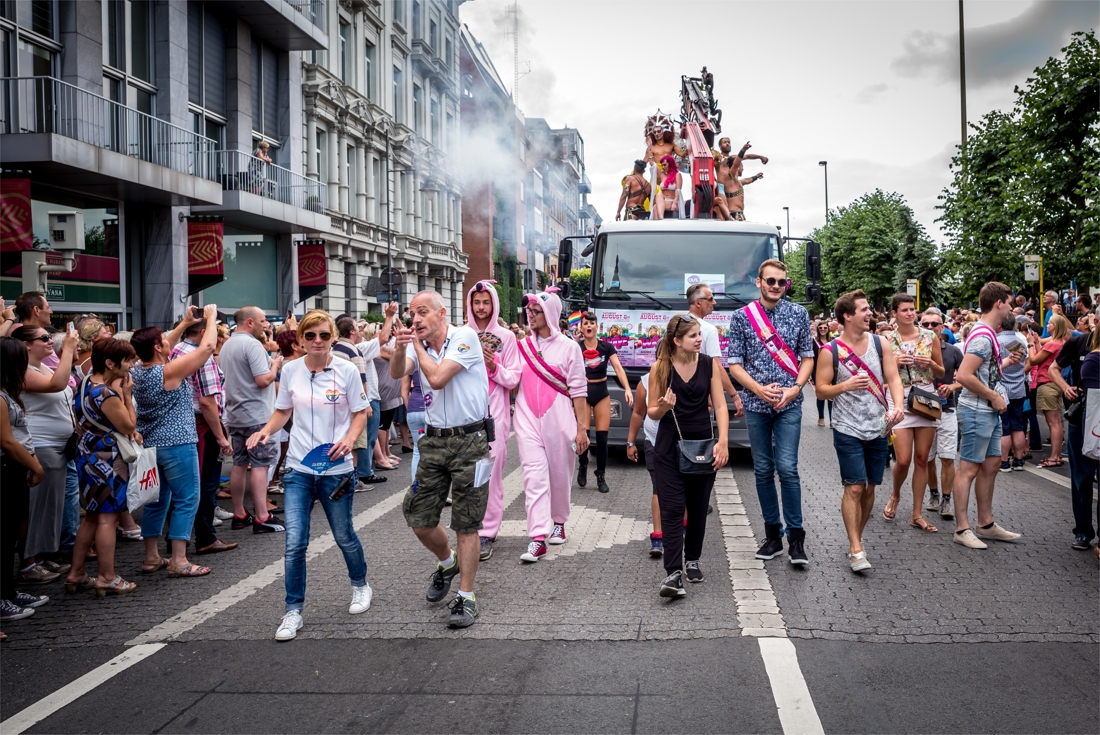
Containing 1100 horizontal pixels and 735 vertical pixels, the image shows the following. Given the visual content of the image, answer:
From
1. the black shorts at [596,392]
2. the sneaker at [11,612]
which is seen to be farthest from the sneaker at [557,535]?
the sneaker at [11,612]

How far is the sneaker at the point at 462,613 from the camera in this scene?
5.29 meters

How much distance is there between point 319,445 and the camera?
5.53 m

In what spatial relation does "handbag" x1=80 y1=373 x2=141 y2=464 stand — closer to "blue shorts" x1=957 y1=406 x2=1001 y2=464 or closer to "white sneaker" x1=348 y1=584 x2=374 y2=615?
"white sneaker" x1=348 y1=584 x2=374 y2=615

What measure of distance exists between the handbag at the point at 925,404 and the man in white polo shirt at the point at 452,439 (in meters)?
3.76

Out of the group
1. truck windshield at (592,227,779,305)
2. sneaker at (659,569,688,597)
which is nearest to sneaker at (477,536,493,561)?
sneaker at (659,569,688,597)

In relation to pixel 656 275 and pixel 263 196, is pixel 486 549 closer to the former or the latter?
pixel 656 275

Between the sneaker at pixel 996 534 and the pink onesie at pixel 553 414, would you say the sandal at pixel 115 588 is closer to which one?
the pink onesie at pixel 553 414

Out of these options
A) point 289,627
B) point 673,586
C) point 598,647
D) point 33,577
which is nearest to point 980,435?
point 673,586

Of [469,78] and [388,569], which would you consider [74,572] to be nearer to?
[388,569]

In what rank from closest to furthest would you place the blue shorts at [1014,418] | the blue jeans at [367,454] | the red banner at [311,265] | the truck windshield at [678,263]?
the blue jeans at [367,454]
the blue shorts at [1014,418]
the truck windshield at [678,263]
the red banner at [311,265]

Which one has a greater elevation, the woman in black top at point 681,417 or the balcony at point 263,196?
the balcony at point 263,196

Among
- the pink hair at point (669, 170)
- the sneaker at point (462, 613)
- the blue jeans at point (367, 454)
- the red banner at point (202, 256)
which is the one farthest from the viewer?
the red banner at point (202, 256)

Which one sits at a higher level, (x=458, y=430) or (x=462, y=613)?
(x=458, y=430)

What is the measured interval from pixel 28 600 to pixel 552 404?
11.8ft
